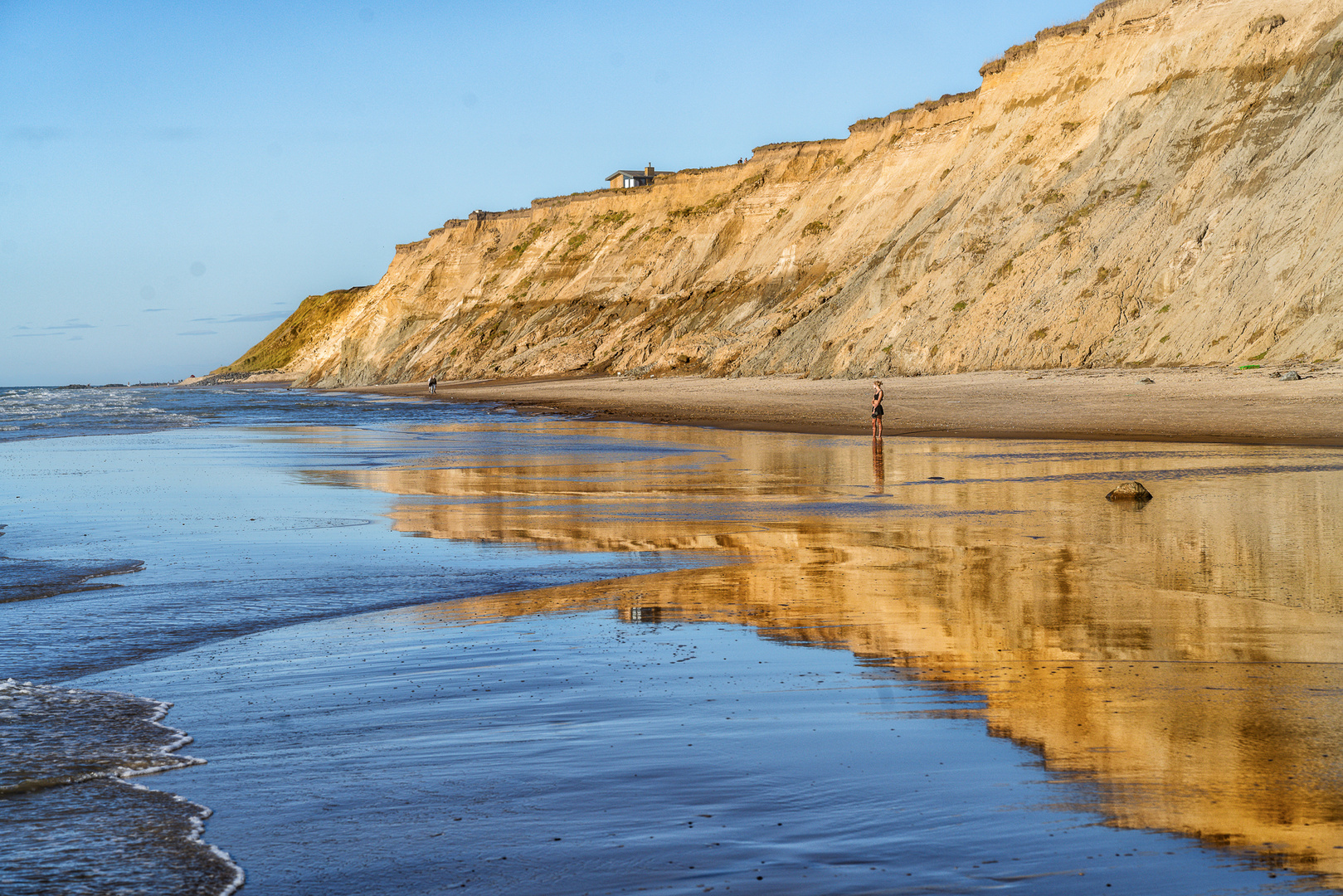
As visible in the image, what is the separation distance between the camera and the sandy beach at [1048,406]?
23.0m

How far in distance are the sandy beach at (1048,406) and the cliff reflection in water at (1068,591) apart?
15.4 ft

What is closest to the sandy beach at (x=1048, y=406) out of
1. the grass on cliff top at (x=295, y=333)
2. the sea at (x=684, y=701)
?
the sea at (x=684, y=701)

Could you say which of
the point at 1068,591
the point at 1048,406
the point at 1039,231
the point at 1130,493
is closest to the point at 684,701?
the point at 1068,591

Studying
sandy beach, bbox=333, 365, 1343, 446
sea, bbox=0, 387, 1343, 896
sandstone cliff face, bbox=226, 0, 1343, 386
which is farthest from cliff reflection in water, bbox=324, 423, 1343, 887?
sandstone cliff face, bbox=226, 0, 1343, 386

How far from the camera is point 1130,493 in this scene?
42.2ft

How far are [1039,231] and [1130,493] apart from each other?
109 ft

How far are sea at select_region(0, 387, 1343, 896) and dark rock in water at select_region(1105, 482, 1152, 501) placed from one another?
366 millimetres

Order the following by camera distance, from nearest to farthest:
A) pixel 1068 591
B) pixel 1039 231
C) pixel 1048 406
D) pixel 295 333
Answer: pixel 1068 591 → pixel 1048 406 → pixel 1039 231 → pixel 295 333

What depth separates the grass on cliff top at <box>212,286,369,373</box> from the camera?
6432 inches

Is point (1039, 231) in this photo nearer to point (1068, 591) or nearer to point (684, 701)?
point (1068, 591)

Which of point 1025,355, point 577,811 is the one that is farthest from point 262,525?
point 1025,355

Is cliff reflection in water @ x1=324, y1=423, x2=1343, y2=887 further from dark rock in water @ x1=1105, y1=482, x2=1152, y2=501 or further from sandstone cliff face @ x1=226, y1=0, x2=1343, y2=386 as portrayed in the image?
sandstone cliff face @ x1=226, y1=0, x2=1343, y2=386

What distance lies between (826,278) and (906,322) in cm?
1330

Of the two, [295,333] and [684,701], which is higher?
[295,333]
